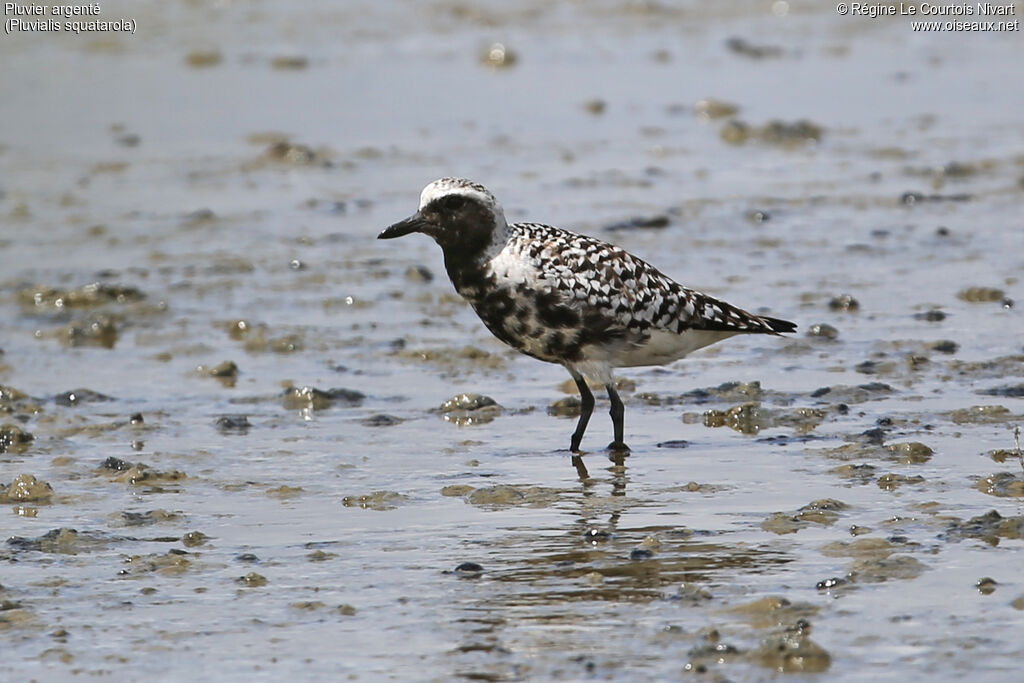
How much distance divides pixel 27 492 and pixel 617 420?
279 cm

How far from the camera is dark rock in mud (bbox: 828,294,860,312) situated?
11.5 m

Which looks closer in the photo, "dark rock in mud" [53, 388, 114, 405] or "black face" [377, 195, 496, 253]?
"black face" [377, 195, 496, 253]

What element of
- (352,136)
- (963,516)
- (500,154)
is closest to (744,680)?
(963,516)

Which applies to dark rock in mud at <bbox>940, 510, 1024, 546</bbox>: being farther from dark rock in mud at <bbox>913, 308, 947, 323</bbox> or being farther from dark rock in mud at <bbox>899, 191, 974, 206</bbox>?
dark rock in mud at <bbox>899, 191, 974, 206</bbox>

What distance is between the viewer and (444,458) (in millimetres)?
8789

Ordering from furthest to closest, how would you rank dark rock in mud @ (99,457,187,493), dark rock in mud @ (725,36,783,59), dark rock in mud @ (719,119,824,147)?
dark rock in mud @ (725,36,783,59), dark rock in mud @ (719,119,824,147), dark rock in mud @ (99,457,187,493)

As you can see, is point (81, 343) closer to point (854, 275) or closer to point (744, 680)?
point (854, 275)

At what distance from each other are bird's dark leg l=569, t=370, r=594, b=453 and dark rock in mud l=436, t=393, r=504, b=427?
0.53 m

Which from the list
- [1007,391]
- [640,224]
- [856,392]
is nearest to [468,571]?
[856,392]

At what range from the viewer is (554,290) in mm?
8820

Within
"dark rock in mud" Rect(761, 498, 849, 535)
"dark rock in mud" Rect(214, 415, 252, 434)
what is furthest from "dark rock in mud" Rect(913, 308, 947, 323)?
"dark rock in mud" Rect(214, 415, 252, 434)

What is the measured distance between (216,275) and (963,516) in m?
7.22

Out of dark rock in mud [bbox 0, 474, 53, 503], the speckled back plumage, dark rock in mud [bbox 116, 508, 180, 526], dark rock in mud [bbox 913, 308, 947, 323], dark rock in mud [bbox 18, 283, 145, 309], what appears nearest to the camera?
dark rock in mud [bbox 116, 508, 180, 526]

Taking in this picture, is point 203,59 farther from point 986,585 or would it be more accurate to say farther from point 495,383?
point 986,585
